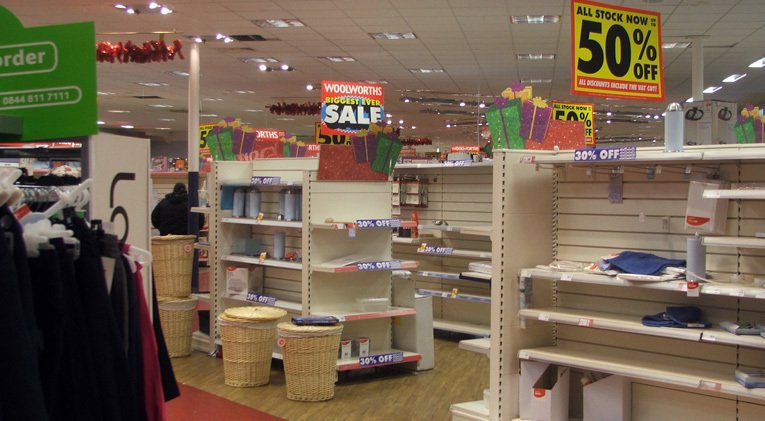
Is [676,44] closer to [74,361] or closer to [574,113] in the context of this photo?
[574,113]

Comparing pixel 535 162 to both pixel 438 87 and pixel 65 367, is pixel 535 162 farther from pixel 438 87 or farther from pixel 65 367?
pixel 438 87

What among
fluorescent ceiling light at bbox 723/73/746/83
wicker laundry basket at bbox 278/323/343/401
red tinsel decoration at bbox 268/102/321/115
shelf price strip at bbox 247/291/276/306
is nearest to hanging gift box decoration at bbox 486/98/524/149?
wicker laundry basket at bbox 278/323/343/401

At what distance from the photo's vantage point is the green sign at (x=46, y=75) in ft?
8.08

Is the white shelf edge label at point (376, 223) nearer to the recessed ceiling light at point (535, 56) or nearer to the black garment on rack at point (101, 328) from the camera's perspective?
the black garment on rack at point (101, 328)

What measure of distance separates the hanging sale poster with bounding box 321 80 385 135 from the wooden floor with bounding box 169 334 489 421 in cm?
231

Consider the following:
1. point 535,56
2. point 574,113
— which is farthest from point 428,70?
point 574,113

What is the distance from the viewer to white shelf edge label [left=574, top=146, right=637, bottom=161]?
434 cm

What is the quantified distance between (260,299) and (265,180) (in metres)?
1.15

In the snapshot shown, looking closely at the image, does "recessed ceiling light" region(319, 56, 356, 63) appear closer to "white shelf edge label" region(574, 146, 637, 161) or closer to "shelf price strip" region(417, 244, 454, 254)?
"shelf price strip" region(417, 244, 454, 254)

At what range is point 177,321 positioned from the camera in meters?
8.04

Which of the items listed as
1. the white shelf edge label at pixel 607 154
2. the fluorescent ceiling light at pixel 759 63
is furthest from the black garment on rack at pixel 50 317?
the fluorescent ceiling light at pixel 759 63

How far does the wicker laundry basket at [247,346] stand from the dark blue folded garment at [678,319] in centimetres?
352

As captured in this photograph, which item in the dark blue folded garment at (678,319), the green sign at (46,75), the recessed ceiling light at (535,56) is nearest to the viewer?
the green sign at (46,75)

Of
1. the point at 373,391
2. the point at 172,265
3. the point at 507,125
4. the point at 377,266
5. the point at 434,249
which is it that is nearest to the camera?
the point at 507,125
